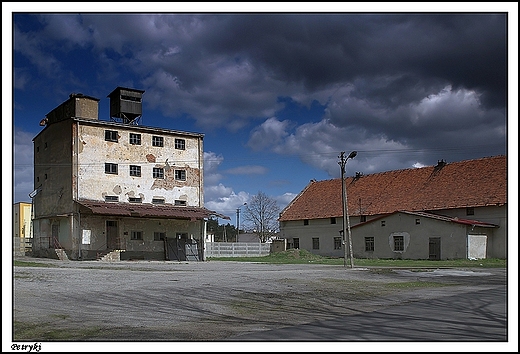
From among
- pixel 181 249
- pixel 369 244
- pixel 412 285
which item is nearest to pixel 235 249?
pixel 181 249

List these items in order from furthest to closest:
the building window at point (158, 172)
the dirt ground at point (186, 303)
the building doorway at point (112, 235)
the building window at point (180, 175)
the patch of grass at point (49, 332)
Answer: the building window at point (180, 175) < the building window at point (158, 172) < the building doorway at point (112, 235) < the dirt ground at point (186, 303) < the patch of grass at point (49, 332)

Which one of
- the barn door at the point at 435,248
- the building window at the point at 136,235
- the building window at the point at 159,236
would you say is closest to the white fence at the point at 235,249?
the building window at the point at 159,236

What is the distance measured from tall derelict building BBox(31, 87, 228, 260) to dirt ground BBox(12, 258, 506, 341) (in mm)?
17599

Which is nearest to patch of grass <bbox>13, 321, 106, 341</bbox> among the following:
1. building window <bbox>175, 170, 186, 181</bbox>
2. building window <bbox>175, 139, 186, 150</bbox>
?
building window <bbox>175, 170, 186, 181</bbox>

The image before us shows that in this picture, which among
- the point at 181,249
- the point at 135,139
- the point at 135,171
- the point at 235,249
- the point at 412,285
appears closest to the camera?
the point at 412,285

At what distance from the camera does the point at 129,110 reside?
3953cm

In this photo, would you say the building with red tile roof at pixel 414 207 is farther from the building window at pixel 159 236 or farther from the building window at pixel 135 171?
the building window at pixel 135 171

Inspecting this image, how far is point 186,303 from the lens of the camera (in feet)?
40.1

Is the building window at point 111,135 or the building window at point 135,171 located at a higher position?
the building window at point 111,135

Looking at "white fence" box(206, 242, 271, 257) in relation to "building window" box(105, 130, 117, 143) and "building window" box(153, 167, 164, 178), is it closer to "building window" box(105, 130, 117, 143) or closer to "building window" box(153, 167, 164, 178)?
"building window" box(153, 167, 164, 178)

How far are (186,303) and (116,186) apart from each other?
25.6m

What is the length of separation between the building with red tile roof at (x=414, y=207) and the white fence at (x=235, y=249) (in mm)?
3209

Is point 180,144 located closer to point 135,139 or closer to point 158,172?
point 158,172

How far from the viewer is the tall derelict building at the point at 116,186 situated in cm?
3472
